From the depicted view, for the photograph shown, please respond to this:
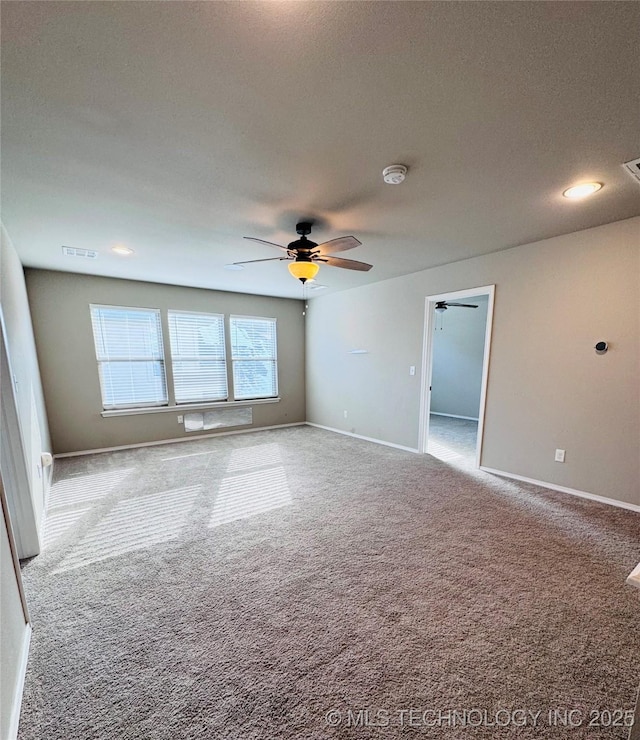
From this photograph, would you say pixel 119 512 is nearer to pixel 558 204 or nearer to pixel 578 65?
pixel 578 65

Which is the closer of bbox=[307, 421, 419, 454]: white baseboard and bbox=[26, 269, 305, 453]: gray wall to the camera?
bbox=[26, 269, 305, 453]: gray wall

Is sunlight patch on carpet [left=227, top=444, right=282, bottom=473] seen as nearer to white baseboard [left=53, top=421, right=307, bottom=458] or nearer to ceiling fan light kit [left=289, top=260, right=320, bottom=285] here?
white baseboard [left=53, top=421, right=307, bottom=458]

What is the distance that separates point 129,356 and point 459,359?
6649mm

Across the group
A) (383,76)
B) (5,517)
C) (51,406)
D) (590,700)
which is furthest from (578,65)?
(51,406)

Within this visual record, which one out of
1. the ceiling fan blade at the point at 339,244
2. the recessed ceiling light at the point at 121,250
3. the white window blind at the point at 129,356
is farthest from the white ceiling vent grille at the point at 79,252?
the ceiling fan blade at the point at 339,244

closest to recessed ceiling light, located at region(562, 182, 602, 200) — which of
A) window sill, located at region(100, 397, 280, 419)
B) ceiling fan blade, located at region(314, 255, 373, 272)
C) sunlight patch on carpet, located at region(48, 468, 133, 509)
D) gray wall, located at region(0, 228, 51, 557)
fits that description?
ceiling fan blade, located at region(314, 255, 373, 272)

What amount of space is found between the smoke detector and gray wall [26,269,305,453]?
3876 millimetres

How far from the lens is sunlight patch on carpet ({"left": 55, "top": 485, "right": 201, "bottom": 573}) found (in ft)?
6.91

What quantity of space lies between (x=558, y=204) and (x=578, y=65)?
136 cm

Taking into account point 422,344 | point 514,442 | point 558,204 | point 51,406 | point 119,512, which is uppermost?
point 558,204

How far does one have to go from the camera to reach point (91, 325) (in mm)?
4113

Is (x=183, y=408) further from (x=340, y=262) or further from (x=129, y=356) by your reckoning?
(x=340, y=262)

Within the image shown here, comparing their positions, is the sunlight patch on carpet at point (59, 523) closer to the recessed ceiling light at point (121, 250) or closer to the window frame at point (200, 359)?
the window frame at point (200, 359)

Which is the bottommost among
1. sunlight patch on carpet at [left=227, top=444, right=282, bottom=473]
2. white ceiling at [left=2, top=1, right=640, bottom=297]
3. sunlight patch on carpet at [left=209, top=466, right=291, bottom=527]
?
sunlight patch on carpet at [left=227, top=444, right=282, bottom=473]
